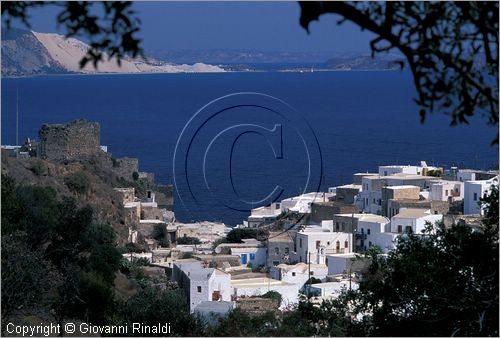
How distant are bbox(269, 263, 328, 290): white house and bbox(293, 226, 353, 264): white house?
1147 millimetres

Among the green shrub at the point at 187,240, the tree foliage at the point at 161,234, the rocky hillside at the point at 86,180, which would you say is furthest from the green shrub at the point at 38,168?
the green shrub at the point at 187,240

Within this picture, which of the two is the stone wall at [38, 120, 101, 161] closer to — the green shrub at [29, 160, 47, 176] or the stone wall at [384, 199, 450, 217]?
the green shrub at [29, 160, 47, 176]

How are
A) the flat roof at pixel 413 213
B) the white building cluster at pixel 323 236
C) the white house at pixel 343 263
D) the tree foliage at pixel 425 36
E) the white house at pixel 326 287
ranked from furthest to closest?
the flat roof at pixel 413 213 → the white house at pixel 343 263 → the white building cluster at pixel 323 236 → the white house at pixel 326 287 → the tree foliage at pixel 425 36

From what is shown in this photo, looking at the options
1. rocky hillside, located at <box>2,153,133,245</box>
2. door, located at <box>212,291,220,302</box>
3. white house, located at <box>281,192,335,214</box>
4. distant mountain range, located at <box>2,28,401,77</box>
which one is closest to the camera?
door, located at <box>212,291,220,302</box>

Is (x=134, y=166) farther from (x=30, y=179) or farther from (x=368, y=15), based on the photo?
(x=368, y=15)

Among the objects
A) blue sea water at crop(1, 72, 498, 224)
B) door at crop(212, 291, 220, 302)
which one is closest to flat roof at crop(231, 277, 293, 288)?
door at crop(212, 291, 220, 302)

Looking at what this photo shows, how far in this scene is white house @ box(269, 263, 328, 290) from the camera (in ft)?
78.4

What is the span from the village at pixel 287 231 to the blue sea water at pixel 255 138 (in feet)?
22.6

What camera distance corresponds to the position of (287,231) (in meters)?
29.0

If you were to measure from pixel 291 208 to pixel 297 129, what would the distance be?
35563 mm

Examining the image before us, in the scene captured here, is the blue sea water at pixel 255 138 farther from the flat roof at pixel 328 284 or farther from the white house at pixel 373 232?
the flat roof at pixel 328 284

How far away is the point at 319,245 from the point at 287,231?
2073 millimetres

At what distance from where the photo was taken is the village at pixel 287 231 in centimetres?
2186

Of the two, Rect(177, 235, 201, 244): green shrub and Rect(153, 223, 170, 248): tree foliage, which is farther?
Rect(177, 235, 201, 244): green shrub
